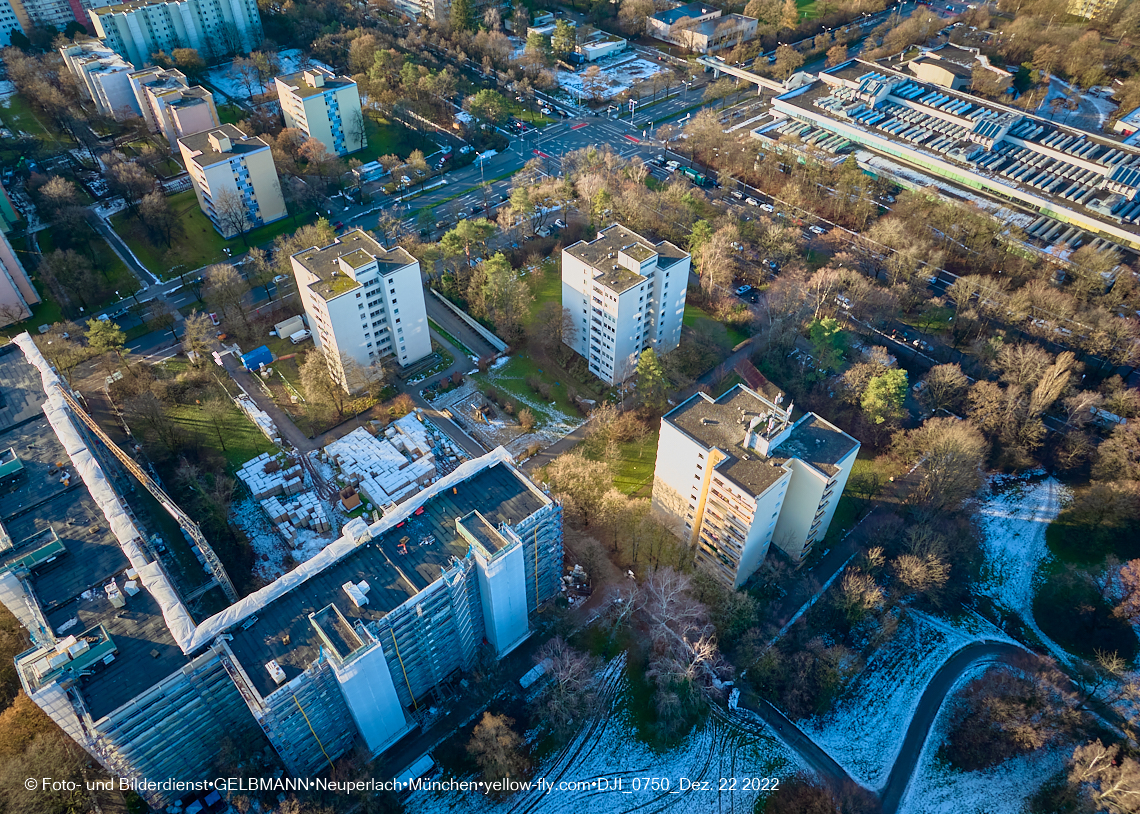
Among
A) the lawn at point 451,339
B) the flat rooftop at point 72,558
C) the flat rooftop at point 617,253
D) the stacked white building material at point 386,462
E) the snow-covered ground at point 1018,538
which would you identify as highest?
the flat rooftop at point 617,253

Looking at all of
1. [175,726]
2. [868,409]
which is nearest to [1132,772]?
[868,409]

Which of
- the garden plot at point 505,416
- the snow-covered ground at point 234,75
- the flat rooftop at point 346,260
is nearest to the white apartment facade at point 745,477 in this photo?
the garden plot at point 505,416

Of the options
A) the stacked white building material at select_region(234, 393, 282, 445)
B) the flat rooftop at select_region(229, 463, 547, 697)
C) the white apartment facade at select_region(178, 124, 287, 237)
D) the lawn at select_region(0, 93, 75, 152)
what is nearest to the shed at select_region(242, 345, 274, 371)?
the stacked white building material at select_region(234, 393, 282, 445)

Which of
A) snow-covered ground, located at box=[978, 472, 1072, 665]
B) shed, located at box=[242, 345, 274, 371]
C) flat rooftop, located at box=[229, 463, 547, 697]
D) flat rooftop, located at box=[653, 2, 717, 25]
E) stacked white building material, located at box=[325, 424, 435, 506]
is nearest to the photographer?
flat rooftop, located at box=[229, 463, 547, 697]

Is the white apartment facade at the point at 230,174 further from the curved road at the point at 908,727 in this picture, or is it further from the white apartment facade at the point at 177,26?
the curved road at the point at 908,727

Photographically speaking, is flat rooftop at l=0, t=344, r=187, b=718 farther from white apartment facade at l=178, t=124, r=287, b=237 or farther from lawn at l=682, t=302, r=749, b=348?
lawn at l=682, t=302, r=749, b=348

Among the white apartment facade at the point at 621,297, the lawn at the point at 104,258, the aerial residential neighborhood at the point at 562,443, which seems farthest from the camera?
the lawn at the point at 104,258
